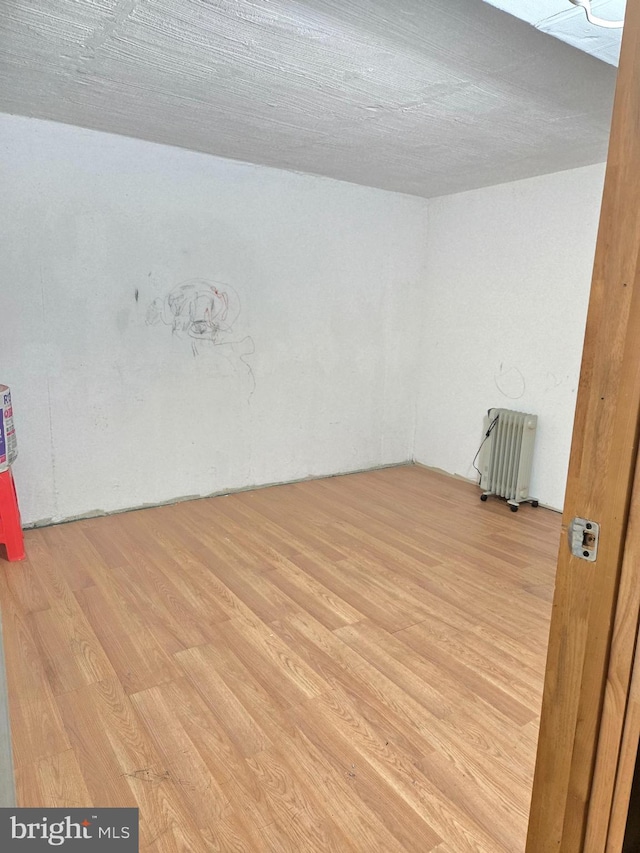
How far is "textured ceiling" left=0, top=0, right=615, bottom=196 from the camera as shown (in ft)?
6.24

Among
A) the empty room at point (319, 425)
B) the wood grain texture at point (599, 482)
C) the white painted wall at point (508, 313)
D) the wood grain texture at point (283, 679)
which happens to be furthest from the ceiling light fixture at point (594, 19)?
the wood grain texture at point (283, 679)

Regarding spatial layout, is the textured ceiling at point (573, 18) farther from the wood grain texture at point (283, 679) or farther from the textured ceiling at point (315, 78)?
the wood grain texture at point (283, 679)

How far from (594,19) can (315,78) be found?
1191 mm

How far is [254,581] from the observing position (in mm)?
2912

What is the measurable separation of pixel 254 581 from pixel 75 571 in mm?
998

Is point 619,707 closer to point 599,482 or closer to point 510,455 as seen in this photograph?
point 599,482

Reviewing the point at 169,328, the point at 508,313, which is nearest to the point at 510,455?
the point at 508,313

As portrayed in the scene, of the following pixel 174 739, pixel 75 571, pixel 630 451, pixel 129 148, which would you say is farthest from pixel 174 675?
pixel 129 148

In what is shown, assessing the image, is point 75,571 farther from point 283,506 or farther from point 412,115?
point 412,115

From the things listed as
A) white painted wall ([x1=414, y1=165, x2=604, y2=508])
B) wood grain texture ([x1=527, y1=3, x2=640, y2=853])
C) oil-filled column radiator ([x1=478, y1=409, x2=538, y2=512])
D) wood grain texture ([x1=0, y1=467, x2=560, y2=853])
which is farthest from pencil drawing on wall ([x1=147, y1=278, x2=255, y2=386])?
wood grain texture ([x1=527, y1=3, x2=640, y2=853])

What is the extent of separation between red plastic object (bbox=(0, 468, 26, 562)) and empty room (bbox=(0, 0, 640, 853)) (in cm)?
5

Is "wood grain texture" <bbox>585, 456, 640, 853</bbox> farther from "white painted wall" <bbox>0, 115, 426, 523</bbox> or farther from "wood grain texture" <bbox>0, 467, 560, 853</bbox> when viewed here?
"white painted wall" <bbox>0, 115, 426, 523</bbox>

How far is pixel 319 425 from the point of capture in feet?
15.3

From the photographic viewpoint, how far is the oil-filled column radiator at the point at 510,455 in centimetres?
412
